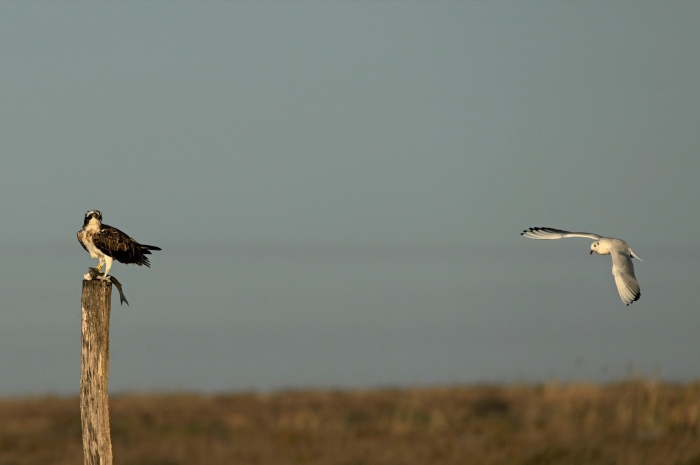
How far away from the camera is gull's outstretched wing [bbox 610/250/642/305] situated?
13352 mm

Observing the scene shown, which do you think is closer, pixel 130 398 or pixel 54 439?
pixel 54 439

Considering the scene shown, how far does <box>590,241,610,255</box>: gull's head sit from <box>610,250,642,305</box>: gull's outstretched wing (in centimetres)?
57

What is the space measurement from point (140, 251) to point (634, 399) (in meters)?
11.4

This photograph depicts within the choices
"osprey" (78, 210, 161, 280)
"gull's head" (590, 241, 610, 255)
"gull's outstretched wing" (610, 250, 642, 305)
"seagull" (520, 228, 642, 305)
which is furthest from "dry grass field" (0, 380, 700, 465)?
"osprey" (78, 210, 161, 280)

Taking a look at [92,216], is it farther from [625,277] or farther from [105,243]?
[625,277]

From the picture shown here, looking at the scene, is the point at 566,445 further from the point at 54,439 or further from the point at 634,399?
the point at 54,439

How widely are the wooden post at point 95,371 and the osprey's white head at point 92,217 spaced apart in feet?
6.88

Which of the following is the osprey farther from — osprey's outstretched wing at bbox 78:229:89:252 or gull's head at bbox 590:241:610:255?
gull's head at bbox 590:241:610:255

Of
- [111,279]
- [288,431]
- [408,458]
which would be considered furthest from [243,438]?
[111,279]

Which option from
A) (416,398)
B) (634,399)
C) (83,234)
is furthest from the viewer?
(416,398)

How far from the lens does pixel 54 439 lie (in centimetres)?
1738

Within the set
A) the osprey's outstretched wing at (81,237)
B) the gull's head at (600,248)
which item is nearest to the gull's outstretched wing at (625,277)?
the gull's head at (600,248)

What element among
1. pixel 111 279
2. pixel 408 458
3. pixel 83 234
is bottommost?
pixel 408 458

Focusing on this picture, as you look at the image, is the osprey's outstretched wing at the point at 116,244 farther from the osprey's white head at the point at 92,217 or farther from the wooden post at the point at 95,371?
the wooden post at the point at 95,371
